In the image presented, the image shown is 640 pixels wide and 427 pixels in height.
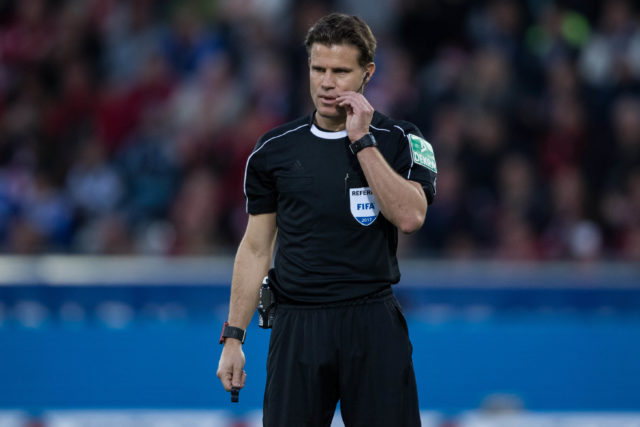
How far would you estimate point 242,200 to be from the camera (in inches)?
348

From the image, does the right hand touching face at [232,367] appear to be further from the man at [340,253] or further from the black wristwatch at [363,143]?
the black wristwatch at [363,143]

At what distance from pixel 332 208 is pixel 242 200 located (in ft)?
16.7

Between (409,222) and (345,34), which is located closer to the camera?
(409,222)

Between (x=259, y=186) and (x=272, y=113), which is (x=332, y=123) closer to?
(x=259, y=186)

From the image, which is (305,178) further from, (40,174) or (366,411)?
(40,174)

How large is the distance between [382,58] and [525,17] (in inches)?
57.3

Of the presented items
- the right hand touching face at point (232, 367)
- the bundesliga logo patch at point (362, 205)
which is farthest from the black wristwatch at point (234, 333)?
the bundesliga logo patch at point (362, 205)

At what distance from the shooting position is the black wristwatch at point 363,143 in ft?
12.0

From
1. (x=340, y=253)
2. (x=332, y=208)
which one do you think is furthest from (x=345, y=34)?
(x=340, y=253)

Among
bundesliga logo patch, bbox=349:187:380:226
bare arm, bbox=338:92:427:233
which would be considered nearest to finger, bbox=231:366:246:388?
bundesliga logo patch, bbox=349:187:380:226

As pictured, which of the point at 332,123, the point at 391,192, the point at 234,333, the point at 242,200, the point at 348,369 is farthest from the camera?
the point at 242,200

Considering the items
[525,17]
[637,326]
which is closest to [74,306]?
[637,326]

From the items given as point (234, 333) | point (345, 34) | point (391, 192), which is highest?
point (345, 34)

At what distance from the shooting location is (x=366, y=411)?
12.3 ft
